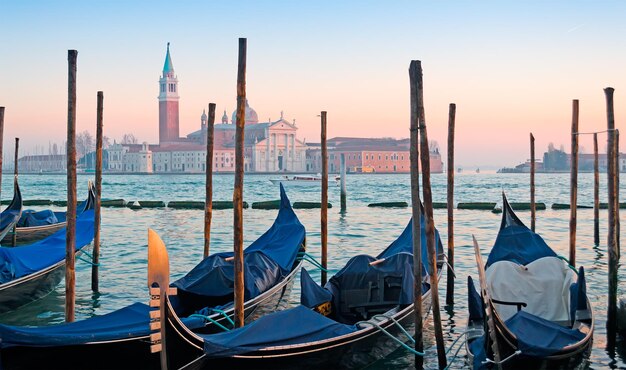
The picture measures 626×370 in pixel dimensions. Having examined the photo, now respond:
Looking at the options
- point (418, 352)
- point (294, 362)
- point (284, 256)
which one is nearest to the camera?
point (294, 362)

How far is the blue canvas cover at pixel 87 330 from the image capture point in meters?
2.82

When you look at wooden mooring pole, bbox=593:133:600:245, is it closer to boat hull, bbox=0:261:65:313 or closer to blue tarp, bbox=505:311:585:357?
blue tarp, bbox=505:311:585:357

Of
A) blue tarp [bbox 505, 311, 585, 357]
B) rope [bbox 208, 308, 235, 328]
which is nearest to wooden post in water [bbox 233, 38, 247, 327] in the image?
rope [bbox 208, 308, 235, 328]

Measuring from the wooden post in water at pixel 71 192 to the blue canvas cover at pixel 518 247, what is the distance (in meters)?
2.59

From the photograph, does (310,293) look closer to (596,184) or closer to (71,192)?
(71,192)

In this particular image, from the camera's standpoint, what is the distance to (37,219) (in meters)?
9.58

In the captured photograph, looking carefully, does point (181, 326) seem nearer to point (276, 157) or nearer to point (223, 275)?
point (223, 275)

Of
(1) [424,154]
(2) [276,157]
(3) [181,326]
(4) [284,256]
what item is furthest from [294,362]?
(2) [276,157]

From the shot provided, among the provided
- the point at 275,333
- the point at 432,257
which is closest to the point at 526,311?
the point at 432,257

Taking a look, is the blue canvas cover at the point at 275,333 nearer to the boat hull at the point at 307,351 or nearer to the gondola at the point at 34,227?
the boat hull at the point at 307,351

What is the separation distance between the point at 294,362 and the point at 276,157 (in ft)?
190

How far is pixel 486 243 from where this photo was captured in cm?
973

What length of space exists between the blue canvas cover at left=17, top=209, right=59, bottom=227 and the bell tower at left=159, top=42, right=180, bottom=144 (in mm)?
58771

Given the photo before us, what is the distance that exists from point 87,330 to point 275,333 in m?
0.79
